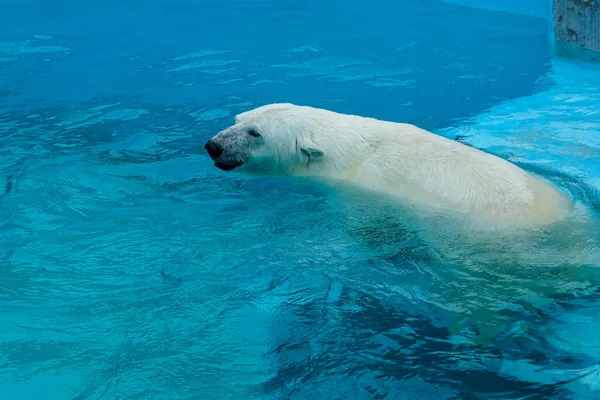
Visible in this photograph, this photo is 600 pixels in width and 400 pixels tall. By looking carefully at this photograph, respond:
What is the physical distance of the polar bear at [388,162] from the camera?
4102mm

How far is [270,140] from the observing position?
16.0 feet

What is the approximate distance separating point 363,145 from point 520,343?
167 cm

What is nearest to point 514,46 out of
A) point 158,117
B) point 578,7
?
point 578,7

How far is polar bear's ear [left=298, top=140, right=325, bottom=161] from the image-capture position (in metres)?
4.75

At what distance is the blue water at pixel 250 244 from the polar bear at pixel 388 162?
0.67 feet

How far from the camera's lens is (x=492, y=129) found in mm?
6277

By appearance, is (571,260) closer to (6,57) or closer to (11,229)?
(11,229)

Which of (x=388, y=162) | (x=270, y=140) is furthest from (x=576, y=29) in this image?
(x=270, y=140)

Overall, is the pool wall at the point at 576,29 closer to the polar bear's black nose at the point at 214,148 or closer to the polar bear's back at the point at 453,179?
the polar bear's back at the point at 453,179

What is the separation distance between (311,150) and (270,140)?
0.29 m

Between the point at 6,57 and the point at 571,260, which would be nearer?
the point at 571,260

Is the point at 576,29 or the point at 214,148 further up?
the point at 576,29

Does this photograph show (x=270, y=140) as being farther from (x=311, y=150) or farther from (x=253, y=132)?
(x=311, y=150)

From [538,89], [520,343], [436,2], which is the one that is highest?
[436,2]
